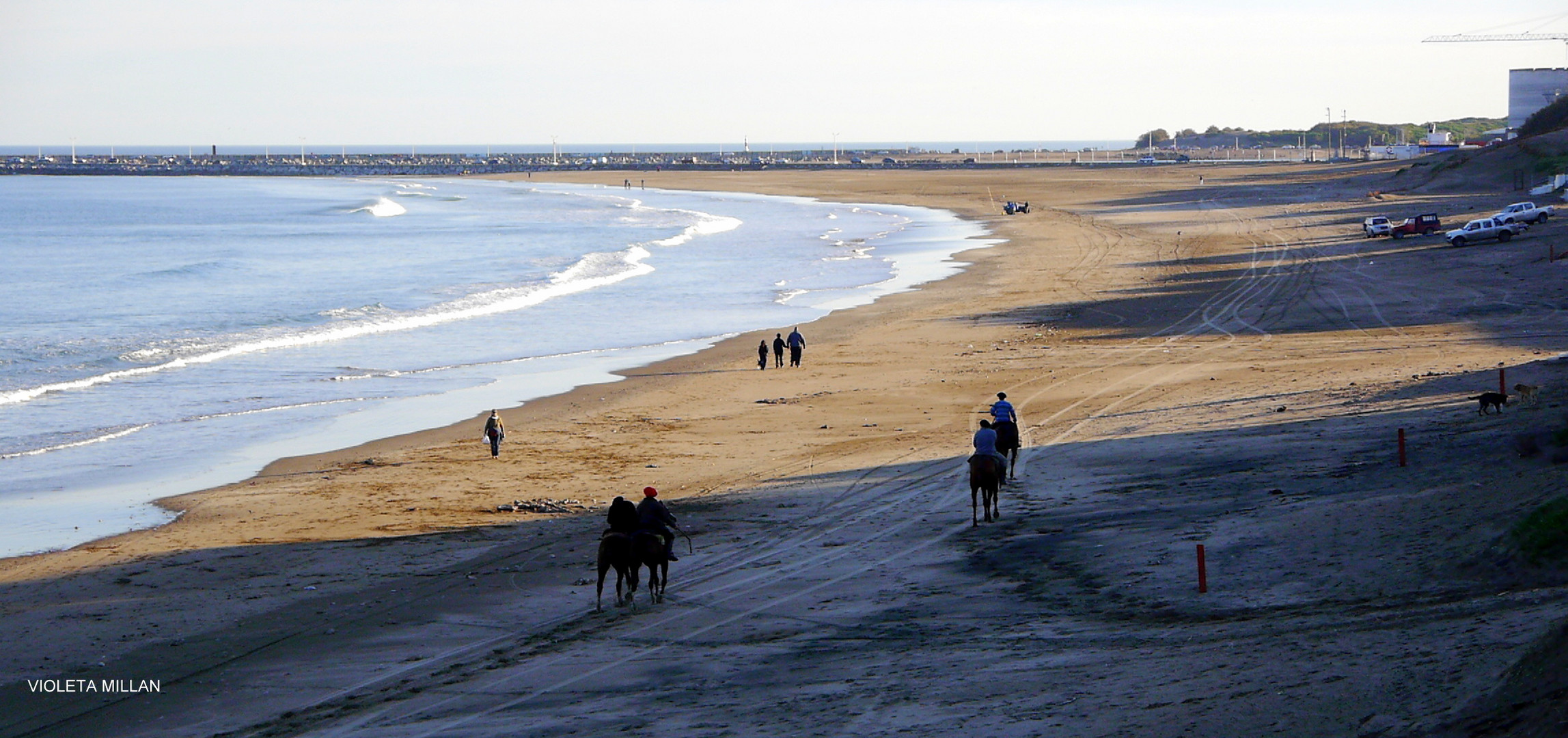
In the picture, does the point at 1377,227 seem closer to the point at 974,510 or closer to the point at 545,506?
the point at 974,510

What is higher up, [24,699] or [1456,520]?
[1456,520]

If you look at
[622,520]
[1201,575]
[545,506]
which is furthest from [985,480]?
[545,506]

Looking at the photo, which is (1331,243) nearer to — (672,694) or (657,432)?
(657,432)

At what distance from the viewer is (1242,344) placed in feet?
106

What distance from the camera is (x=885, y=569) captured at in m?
14.7

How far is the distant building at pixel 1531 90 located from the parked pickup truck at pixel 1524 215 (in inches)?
2889

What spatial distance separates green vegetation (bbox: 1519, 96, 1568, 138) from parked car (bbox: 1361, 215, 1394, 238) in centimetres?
3505

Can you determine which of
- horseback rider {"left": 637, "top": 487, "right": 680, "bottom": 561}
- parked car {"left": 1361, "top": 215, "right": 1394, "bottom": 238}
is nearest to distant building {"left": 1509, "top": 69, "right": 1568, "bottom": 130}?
parked car {"left": 1361, "top": 215, "right": 1394, "bottom": 238}

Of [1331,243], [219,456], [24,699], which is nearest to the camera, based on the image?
[24,699]

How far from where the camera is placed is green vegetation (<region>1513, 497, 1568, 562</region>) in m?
10.7

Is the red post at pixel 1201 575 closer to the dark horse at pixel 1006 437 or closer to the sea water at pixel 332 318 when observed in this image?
the dark horse at pixel 1006 437

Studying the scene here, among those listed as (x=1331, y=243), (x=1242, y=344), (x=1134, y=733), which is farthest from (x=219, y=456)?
(x=1331, y=243)

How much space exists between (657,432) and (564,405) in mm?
4136

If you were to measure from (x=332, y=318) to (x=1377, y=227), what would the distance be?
4256cm
